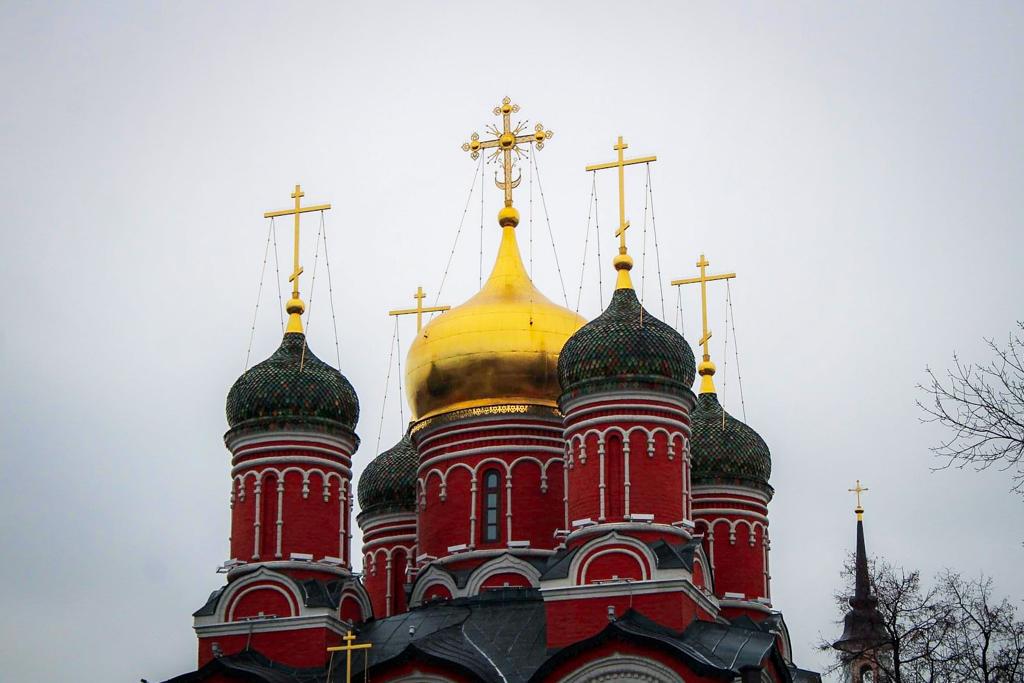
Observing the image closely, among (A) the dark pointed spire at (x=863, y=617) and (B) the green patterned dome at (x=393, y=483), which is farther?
(B) the green patterned dome at (x=393, y=483)

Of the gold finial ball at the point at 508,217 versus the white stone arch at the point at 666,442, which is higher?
the gold finial ball at the point at 508,217

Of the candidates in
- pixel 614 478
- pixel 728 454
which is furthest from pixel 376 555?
pixel 614 478

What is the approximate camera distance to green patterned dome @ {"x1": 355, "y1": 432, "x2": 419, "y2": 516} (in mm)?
32312

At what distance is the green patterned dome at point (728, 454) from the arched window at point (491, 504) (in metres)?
4.00

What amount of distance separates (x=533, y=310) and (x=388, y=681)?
7.34 m

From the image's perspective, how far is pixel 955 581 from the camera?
2581cm

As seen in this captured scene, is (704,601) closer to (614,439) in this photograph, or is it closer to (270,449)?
(614,439)

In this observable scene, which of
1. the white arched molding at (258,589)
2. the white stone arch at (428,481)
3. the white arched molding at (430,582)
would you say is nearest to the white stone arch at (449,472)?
the white stone arch at (428,481)

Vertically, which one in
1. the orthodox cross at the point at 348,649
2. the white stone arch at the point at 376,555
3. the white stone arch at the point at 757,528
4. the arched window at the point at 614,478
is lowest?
the orthodox cross at the point at 348,649

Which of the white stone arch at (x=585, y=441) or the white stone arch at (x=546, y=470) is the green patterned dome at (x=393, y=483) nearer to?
the white stone arch at (x=546, y=470)

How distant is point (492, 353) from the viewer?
2970 centimetres

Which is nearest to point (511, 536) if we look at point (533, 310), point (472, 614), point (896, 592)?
point (472, 614)

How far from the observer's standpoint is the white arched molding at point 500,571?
2834 centimetres

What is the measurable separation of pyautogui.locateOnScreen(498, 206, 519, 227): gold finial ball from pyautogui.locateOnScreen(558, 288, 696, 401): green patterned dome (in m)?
4.47
